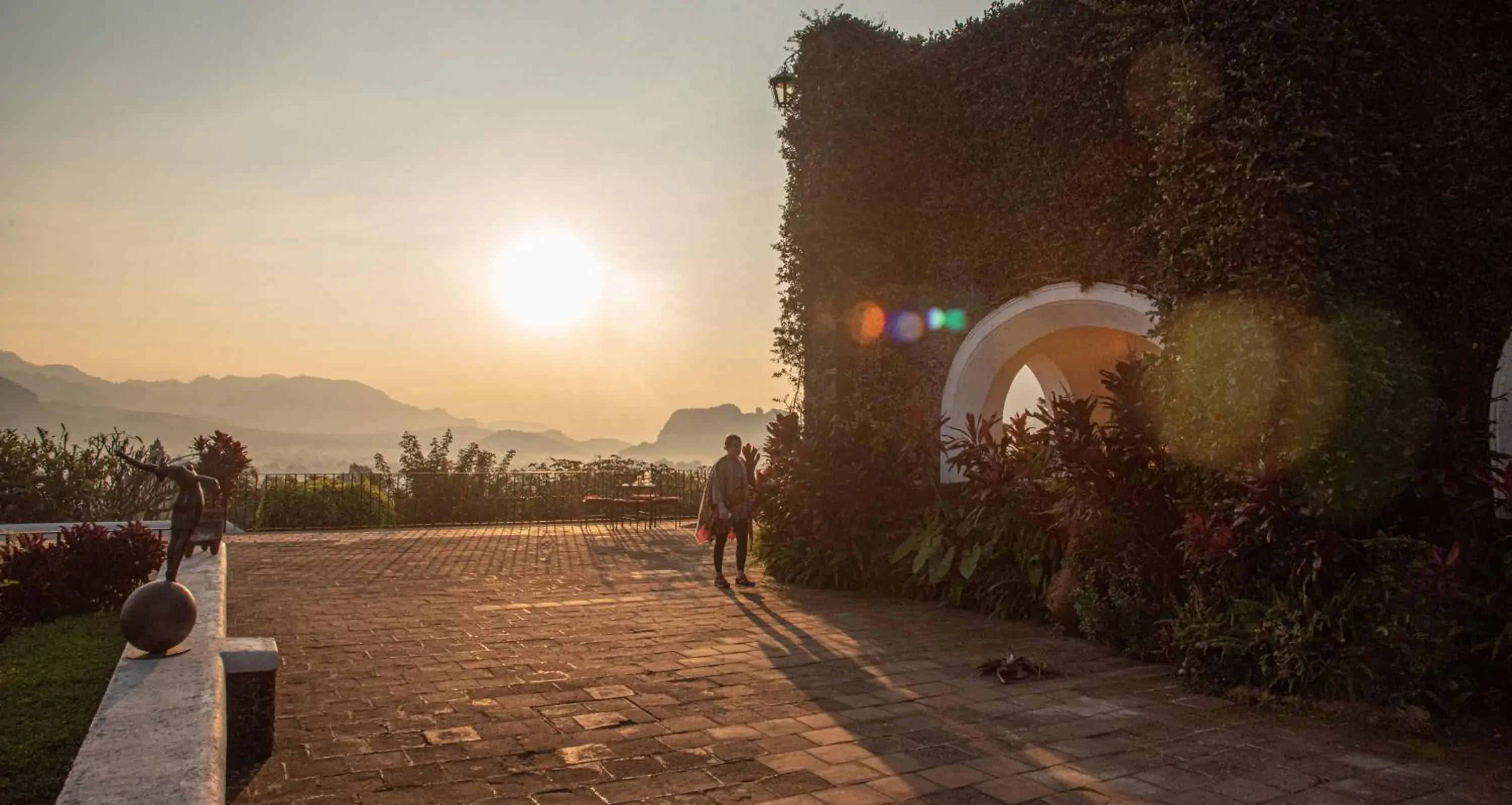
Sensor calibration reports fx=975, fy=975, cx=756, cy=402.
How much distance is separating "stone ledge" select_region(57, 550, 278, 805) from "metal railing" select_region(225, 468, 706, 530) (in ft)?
46.9

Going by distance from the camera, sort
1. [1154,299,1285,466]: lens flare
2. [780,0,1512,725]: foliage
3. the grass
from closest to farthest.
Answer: the grass → [780,0,1512,725]: foliage → [1154,299,1285,466]: lens flare

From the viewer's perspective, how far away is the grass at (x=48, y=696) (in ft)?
14.3

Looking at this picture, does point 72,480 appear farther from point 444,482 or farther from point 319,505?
point 444,482

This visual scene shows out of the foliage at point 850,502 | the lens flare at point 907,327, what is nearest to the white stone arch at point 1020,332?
the foliage at point 850,502

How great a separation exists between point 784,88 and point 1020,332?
18.4ft

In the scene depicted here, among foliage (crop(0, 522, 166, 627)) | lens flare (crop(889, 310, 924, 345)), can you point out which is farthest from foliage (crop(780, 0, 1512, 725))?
foliage (crop(0, 522, 166, 627))

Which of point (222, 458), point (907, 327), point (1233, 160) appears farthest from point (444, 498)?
point (1233, 160)

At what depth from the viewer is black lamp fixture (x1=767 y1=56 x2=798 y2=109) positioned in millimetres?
14836

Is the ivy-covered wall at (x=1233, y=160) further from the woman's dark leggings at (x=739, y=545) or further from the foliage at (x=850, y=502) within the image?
the woman's dark leggings at (x=739, y=545)

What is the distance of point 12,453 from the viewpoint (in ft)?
52.5

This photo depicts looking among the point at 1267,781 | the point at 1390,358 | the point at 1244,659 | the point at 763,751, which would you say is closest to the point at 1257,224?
the point at 1390,358

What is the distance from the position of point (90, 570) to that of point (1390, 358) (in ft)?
34.8

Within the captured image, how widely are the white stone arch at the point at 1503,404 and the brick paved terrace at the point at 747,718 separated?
3.74 metres

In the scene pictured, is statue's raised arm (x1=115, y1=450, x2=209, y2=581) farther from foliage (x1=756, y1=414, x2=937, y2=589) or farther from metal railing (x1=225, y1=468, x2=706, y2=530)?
metal railing (x1=225, y1=468, x2=706, y2=530)
